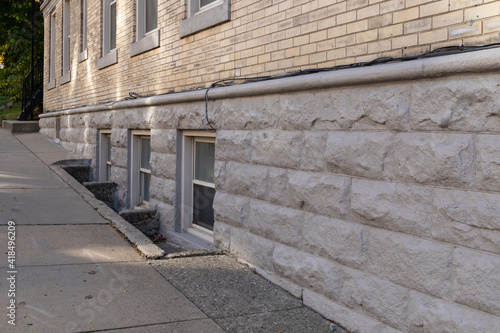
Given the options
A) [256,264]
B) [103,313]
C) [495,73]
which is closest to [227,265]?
[256,264]

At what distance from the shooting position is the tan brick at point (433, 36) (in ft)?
11.2

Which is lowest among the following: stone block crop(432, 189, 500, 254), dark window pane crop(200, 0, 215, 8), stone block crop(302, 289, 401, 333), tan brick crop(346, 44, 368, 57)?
stone block crop(302, 289, 401, 333)

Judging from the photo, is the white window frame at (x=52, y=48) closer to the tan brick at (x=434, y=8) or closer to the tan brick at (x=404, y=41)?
the tan brick at (x=404, y=41)

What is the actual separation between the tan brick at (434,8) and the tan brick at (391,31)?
201mm

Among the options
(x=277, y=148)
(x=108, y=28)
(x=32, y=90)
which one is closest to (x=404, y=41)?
(x=277, y=148)

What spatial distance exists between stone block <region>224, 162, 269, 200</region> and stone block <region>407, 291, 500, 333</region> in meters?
1.97

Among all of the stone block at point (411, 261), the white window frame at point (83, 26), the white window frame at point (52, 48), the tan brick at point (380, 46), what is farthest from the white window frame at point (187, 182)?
the white window frame at point (52, 48)

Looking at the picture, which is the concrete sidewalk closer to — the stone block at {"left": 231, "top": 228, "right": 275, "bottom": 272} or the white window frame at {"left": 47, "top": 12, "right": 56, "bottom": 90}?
the stone block at {"left": 231, "top": 228, "right": 275, "bottom": 272}

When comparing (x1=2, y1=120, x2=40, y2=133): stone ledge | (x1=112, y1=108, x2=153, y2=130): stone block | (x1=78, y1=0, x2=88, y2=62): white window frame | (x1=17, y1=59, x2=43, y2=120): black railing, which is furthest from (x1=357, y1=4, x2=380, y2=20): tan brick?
(x1=17, y1=59, x2=43, y2=120): black railing

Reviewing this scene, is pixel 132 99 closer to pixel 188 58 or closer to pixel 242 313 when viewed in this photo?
pixel 188 58

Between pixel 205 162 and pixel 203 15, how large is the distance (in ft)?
6.22

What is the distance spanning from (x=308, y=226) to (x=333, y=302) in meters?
0.67

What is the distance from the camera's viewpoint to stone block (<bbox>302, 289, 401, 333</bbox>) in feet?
11.9

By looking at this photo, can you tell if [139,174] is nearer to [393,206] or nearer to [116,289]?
[116,289]
